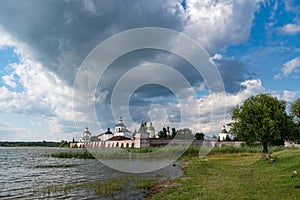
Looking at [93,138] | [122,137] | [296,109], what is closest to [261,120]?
[296,109]

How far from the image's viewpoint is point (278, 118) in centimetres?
4878

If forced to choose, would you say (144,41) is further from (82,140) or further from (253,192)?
(82,140)

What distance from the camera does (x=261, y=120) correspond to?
47812 mm

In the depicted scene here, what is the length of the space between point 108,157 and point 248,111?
30271mm

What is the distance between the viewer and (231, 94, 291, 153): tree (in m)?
47.2

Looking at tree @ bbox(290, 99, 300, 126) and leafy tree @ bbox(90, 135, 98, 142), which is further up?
tree @ bbox(290, 99, 300, 126)

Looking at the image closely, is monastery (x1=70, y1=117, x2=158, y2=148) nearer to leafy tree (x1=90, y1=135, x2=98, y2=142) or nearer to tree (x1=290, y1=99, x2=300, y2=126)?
leafy tree (x1=90, y1=135, x2=98, y2=142)

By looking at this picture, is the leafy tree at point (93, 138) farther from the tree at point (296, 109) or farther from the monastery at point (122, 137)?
the tree at point (296, 109)

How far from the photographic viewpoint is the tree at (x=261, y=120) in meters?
47.2

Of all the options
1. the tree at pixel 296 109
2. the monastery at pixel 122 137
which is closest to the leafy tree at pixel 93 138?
the monastery at pixel 122 137

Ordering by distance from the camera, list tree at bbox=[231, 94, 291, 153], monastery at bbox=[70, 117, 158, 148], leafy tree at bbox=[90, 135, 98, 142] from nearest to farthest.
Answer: tree at bbox=[231, 94, 291, 153] → monastery at bbox=[70, 117, 158, 148] → leafy tree at bbox=[90, 135, 98, 142]

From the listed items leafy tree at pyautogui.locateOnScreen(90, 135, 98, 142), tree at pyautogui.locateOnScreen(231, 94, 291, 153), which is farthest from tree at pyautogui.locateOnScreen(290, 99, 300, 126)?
leafy tree at pyautogui.locateOnScreen(90, 135, 98, 142)

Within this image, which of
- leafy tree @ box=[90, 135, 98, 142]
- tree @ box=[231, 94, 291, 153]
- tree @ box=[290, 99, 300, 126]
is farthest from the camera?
leafy tree @ box=[90, 135, 98, 142]

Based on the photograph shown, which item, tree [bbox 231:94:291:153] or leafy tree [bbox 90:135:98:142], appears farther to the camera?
leafy tree [bbox 90:135:98:142]
